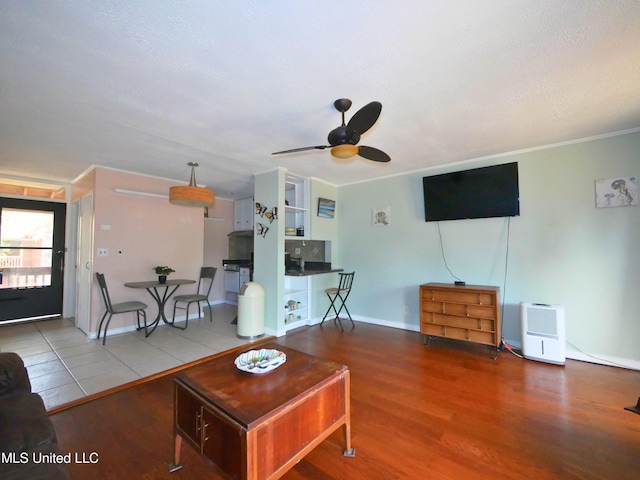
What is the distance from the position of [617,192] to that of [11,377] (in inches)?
208

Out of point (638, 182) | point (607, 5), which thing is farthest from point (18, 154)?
point (638, 182)

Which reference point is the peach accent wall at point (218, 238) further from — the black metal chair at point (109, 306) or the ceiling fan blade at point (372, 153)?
the ceiling fan blade at point (372, 153)

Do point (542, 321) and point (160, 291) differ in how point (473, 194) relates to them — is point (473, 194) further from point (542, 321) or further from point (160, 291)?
point (160, 291)

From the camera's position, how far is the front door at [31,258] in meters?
4.42

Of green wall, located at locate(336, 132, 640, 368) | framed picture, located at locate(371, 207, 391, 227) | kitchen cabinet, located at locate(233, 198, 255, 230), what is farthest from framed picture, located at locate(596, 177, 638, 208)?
kitchen cabinet, located at locate(233, 198, 255, 230)

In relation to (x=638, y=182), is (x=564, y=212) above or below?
below

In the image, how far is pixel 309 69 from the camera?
73.6 inches

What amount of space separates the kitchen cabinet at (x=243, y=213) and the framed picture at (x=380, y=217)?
2769 mm

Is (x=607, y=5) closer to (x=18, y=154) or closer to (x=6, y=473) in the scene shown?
(x=6, y=473)

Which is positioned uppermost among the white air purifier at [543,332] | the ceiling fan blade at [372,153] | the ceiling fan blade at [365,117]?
the ceiling fan blade at [365,117]

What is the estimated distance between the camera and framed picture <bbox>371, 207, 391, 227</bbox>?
461cm

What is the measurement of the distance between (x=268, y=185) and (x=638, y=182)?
427 cm

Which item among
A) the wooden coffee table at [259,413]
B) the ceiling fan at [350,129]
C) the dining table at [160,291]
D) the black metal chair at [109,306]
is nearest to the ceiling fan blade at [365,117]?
the ceiling fan at [350,129]

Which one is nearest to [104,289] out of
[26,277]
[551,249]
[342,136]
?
[26,277]
